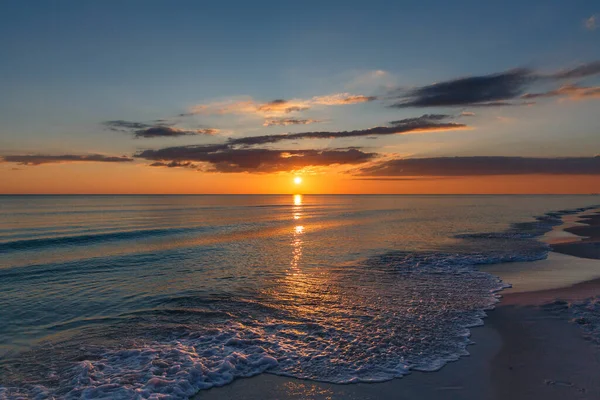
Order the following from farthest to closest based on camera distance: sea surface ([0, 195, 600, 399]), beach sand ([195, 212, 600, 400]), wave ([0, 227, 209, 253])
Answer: wave ([0, 227, 209, 253]) < sea surface ([0, 195, 600, 399]) < beach sand ([195, 212, 600, 400])

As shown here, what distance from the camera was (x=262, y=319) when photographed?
1299cm

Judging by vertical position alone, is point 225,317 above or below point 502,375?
below

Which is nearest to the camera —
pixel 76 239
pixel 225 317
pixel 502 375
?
pixel 502 375

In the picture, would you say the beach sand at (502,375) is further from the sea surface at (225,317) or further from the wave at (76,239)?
the wave at (76,239)

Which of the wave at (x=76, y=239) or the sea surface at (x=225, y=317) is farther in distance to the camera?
the wave at (x=76, y=239)

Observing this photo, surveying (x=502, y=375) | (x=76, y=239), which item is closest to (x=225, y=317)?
(x=502, y=375)

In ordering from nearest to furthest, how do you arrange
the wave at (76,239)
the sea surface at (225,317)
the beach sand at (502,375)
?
1. the beach sand at (502,375)
2. the sea surface at (225,317)
3. the wave at (76,239)

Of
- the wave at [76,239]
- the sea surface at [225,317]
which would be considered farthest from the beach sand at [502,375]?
the wave at [76,239]

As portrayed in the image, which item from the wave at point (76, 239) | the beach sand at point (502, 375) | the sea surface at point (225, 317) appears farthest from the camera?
the wave at point (76, 239)

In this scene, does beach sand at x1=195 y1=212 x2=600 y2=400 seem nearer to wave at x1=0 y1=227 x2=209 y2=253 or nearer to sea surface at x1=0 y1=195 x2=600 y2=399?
sea surface at x1=0 y1=195 x2=600 y2=399

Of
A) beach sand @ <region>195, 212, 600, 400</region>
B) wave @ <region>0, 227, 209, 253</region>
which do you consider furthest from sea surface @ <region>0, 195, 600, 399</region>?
wave @ <region>0, 227, 209, 253</region>

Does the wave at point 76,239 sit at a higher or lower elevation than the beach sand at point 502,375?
lower

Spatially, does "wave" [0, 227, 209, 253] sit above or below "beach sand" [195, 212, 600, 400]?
below

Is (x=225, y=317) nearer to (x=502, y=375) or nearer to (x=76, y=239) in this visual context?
(x=502, y=375)
